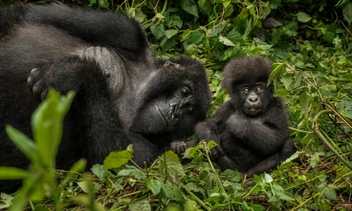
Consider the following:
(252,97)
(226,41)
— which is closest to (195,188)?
(252,97)

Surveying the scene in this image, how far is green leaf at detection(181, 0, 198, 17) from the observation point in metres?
4.87

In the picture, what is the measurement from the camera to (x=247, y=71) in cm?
332

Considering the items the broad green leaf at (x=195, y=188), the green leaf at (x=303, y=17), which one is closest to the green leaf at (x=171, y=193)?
the broad green leaf at (x=195, y=188)

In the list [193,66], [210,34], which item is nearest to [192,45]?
[210,34]

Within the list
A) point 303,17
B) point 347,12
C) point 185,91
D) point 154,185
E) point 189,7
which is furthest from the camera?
point 303,17

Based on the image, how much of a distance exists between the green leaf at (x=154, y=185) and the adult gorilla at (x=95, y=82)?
0.63 m

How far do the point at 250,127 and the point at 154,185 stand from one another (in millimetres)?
946

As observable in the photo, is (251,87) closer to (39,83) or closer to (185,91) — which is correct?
(185,91)

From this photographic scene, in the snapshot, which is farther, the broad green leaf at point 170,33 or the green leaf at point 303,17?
the green leaf at point 303,17

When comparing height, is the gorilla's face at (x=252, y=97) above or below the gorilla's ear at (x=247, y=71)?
below

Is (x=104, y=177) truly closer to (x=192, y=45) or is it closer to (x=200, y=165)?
(x=200, y=165)

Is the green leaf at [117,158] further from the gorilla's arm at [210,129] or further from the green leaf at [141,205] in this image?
the gorilla's arm at [210,129]

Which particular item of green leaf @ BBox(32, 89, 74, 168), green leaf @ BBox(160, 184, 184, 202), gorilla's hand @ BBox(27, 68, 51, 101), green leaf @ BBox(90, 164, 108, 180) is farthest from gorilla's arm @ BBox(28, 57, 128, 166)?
green leaf @ BBox(32, 89, 74, 168)

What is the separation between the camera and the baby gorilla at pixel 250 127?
128 inches
